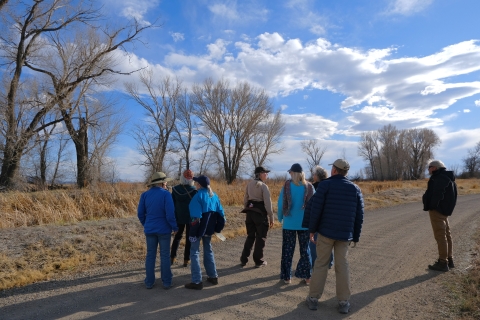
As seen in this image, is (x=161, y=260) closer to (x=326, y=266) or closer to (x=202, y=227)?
(x=202, y=227)

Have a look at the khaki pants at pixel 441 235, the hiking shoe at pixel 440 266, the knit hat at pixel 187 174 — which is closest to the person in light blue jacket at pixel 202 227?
the knit hat at pixel 187 174

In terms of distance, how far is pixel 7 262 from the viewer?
6.49 metres

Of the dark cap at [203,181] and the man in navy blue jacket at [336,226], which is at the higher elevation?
the dark cap at [203,181]

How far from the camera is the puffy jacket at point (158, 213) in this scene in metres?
5.60

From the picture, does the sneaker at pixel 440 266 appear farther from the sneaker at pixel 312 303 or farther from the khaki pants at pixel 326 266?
the sneaker at pixel 312 303

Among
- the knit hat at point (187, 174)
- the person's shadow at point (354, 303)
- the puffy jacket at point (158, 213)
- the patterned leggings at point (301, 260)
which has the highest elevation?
the knit hat at point (187, 174)

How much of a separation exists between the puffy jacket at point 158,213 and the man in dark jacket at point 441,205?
4.85 meters

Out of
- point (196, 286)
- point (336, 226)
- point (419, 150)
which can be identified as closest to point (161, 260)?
point (196, 286)

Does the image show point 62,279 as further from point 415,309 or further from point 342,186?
point 415,309

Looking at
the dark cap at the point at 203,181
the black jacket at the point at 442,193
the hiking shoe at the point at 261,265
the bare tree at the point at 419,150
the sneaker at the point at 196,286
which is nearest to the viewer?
the sneaker at the point at 196,286

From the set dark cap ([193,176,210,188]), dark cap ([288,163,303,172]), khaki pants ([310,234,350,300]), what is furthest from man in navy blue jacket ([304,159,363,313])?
dark cap ([193,176,210,188])

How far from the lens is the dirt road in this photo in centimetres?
450

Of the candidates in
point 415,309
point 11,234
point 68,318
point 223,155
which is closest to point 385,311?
point 415,309

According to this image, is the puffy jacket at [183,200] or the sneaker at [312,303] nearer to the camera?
the sneaker at [312,303]
